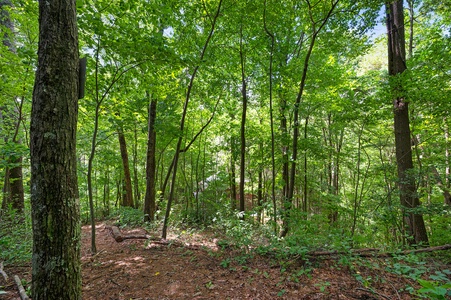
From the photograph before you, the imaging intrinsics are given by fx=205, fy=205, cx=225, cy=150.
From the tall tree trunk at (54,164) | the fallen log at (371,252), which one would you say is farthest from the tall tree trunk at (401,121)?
the tall tree trunk at (54,164)

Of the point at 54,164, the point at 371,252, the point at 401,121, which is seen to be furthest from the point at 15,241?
the point at 401,121

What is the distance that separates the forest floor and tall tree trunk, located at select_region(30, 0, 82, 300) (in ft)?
4.76

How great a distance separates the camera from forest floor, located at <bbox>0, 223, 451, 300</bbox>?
2863 millimetres

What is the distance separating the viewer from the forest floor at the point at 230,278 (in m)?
2.86

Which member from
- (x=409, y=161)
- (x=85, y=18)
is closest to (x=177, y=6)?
(x=85, y=18)

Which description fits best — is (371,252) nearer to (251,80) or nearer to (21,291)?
(21,291)

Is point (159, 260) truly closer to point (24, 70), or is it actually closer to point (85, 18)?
point (85, 18)

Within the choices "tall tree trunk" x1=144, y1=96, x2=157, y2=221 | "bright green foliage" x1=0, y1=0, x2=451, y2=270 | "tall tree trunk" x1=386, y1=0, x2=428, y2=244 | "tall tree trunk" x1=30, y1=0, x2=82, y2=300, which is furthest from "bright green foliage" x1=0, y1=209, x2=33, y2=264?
"tall tree trunk" x1=386, y1=0, x2=428, y2=244

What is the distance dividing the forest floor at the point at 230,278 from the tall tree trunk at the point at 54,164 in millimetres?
1450

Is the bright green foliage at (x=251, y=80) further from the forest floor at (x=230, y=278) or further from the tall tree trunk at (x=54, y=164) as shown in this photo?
the tall tree trunk at (x=54, y=164)

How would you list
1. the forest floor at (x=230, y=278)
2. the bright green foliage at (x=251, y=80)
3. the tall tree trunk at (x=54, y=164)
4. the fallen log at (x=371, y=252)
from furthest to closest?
1. the bright green foliage at (x=251, y=80)
2. the fallen log at (x=371, y=252)
3. the forest floor at (x=230, y=278)
4. the tall tree trunk at (x=54, y=164)

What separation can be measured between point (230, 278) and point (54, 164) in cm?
299

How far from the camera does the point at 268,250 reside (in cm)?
402

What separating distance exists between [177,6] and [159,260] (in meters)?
5.94
